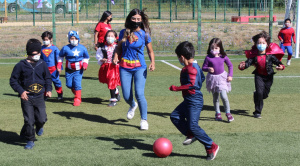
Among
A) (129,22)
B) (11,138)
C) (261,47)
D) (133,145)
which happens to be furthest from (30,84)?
(261,47)

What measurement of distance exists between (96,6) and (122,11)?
187 cm

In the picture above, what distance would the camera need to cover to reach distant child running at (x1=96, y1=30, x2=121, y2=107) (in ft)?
31.7

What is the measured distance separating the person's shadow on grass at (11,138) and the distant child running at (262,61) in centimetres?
410

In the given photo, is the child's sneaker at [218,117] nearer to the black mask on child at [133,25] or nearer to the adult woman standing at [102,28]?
the black mask on child at [133,25]

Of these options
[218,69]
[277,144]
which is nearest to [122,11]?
[218,69]

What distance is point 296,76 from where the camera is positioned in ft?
43.7

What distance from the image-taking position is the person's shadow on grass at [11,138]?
676 cm

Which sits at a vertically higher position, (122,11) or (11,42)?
(122,11)

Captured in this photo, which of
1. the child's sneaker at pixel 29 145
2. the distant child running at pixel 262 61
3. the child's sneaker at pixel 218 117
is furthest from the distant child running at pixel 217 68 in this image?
the child's sneaker at pixel 29 145

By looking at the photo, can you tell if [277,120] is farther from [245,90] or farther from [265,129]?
[245,90]

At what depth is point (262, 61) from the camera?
8281mm

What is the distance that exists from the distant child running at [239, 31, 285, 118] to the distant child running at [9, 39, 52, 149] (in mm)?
3703

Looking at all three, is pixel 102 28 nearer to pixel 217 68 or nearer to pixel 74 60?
pixel 74 60

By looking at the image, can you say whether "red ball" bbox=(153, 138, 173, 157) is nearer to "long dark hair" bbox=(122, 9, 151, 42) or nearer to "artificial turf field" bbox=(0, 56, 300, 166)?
"artificial turf field" bbox=(0, 56, 300, 166)
